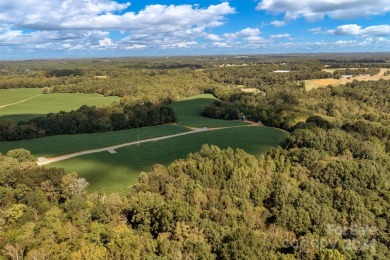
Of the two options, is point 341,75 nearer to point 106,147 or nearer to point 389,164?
point 389,164

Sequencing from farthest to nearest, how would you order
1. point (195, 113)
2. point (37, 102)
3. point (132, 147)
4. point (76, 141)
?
point (37, 102), point (195, 113), point (76, 141), point (132, 147)

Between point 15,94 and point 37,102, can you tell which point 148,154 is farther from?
point 15,94

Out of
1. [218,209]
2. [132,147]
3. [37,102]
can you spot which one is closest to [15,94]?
[37,102]

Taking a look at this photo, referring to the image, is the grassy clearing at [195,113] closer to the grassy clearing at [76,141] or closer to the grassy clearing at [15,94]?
the grassy clearing at [76,141]

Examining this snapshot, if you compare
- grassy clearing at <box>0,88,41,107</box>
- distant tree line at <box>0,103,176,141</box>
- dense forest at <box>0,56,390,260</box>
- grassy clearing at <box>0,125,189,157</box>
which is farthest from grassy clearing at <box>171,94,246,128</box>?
grassy clearing at <box>0,88,41,107</box>

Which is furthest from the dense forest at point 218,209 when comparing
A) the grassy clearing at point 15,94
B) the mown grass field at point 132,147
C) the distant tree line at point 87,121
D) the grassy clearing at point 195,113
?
the grassy clearing at point 15,94

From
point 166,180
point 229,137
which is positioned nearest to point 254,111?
point 229,137

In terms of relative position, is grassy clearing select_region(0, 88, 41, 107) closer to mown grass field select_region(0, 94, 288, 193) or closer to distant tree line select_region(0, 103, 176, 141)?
distant tree line select_region(0, 103, 176, 141)
